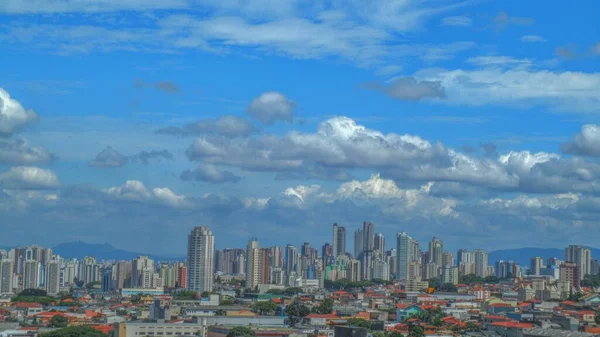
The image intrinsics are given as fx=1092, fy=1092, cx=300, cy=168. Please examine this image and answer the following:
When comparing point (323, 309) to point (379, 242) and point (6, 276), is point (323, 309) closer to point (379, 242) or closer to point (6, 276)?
point (6, 276)

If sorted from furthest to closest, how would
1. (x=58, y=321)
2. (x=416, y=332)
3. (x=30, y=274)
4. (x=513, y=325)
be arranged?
(x=30, y=274)
(x=58, y=321)
(x=513, y=325)
(x=416, y=332)

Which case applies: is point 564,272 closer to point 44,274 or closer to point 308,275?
point 308,275

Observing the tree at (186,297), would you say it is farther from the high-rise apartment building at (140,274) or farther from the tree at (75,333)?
the tree at (75,333)

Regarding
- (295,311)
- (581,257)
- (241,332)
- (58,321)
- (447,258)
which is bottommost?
(58,321)

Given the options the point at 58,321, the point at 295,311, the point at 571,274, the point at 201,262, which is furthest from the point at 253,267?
the point at 58,321

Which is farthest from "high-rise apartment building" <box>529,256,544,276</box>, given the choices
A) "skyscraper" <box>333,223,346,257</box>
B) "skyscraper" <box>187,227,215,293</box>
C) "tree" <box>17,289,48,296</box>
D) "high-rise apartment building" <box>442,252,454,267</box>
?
"tree" <box>17,289,48,296</box>

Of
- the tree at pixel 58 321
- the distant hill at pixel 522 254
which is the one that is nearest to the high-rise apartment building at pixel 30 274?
the tree at pixel 58 321
